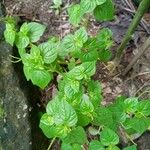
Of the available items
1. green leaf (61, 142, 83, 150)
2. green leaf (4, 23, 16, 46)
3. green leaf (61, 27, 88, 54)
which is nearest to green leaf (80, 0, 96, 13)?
green leaf (61, 27, 88, 54)

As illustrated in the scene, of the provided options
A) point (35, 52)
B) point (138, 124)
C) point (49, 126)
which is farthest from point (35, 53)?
point (138, 124)

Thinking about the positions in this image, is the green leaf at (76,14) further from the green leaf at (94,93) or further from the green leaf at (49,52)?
the green leaf at (94,93)

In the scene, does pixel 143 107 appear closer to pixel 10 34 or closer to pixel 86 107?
pixel 86 107

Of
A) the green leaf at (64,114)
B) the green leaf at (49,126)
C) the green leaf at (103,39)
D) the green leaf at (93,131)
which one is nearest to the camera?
the green leaf at (64,114)

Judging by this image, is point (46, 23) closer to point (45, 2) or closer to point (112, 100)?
point (45, 2)

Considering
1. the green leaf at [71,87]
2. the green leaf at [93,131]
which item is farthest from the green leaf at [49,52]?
the green leaf at [93,131]

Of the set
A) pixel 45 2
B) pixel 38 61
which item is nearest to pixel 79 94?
pixel 38 61
